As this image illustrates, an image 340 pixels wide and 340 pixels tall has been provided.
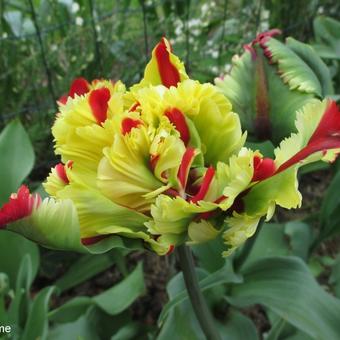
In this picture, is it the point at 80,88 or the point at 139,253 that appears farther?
the point at 139,253

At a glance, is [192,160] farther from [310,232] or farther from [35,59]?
[35,59]

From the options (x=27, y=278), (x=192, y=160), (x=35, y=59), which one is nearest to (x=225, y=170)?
(x=192, y=160)

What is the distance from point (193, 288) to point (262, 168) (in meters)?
0.19

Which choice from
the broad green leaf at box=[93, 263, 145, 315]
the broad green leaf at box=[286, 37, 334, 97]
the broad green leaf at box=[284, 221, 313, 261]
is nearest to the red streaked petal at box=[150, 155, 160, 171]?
the broad green leaf at box=[286, 37, 334, 97]

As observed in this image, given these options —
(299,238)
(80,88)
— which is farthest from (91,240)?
(299,238)

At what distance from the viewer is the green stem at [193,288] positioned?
0.56m

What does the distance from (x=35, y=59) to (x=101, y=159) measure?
41.9 inches

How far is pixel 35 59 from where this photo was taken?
57.1 inches

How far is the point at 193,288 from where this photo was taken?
23.2 inches

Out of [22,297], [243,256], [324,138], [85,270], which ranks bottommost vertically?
[85,270]

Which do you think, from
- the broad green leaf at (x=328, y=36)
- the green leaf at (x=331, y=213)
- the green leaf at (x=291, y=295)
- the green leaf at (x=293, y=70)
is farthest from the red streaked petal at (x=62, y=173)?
the broad green leaf at (x=328, y=36)

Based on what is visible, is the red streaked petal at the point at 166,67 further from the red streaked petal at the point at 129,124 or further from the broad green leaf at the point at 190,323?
the broad green leaf at the point at 190,323

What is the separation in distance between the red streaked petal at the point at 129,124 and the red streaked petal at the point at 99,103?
0.03 m

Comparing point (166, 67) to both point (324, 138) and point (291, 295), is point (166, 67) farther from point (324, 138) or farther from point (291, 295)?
point (291, 295)
